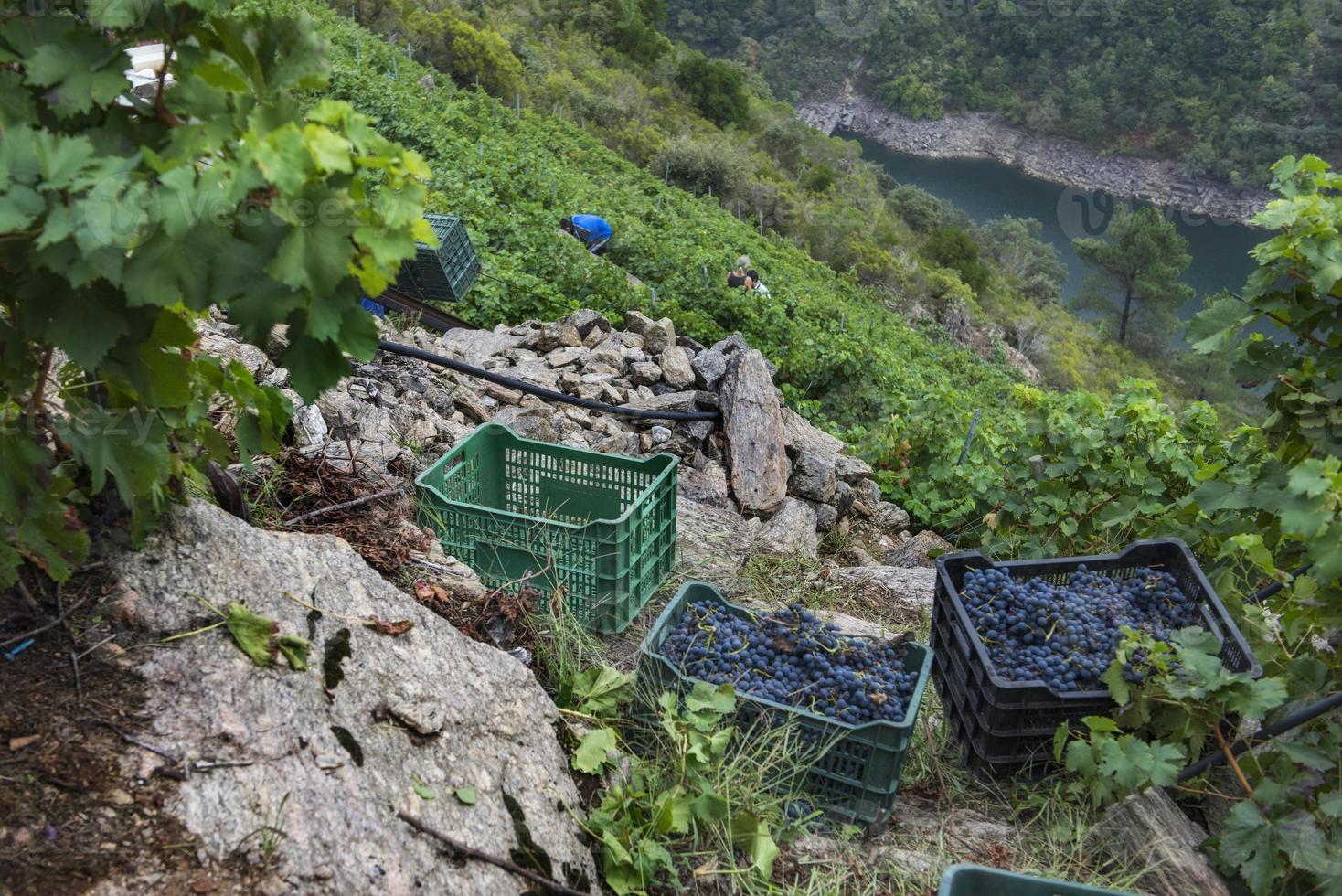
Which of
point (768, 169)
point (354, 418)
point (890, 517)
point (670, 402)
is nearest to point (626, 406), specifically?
point (670, 402)

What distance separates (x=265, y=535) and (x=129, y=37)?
1.16 m

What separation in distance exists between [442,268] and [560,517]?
241 centimetres

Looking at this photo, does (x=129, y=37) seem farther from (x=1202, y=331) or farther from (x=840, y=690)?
(x=1202, y=331)

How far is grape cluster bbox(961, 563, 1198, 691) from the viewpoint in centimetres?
276

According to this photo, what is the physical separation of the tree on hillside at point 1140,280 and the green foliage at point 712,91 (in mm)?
13123

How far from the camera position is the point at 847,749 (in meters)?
2.54

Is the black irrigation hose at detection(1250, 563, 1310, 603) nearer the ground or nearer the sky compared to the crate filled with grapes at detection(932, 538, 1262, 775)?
nearer the sky

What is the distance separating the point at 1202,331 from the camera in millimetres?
3174

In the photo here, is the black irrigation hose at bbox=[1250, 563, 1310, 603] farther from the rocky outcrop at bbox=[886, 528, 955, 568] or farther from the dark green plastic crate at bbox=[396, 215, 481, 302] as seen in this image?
the dark green plastic crate at bbox=[396, 215, 481, 302]

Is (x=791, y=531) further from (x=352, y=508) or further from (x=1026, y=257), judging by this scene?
(x=1026, y=257)

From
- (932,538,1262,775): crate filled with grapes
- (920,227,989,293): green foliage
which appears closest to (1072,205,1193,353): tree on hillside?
(920,227,989,293): green foliage

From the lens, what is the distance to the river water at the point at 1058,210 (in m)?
40.8

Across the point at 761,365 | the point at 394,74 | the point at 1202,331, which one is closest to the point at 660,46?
the point at 394,74

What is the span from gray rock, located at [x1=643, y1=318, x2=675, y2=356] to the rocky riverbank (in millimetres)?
48306
